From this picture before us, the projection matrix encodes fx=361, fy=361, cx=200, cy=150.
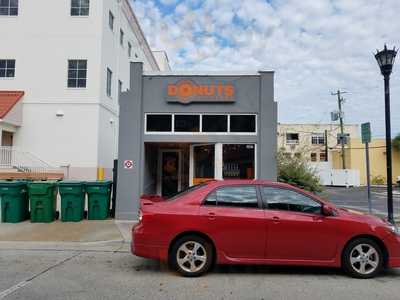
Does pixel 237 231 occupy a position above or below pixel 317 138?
below

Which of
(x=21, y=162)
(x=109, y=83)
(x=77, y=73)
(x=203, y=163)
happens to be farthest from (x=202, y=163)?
(x=109, y=83)

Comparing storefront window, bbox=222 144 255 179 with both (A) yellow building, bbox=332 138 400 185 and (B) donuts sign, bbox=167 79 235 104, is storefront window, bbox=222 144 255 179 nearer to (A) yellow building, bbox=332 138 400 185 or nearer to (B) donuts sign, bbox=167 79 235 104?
(B) donuts sign, bbox=167 79 235 104

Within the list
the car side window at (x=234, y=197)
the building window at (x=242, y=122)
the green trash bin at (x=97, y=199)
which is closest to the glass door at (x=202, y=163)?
the building window at (x=242, y=122)

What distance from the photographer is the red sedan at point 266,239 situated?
19.0ft

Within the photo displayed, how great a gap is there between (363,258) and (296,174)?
6338 millimetres

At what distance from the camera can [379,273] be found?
6070 mm

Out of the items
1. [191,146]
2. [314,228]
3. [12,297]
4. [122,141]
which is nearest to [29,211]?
[122,141]

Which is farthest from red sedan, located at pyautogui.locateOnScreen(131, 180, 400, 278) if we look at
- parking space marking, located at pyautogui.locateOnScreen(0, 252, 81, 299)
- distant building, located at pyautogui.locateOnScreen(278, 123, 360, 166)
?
distant building, located at pyautogui.locateOnScreen(278, 123, 360, 166)

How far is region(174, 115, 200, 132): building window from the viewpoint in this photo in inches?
445

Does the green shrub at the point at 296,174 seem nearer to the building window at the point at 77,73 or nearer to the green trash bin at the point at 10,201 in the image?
the green trash bin at the point at 10,201

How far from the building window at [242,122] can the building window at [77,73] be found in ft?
38.4

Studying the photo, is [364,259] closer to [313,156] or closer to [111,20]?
[111,20]

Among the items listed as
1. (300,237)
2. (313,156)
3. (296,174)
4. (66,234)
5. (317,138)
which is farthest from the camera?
(317,138)

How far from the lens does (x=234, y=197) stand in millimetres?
6090
